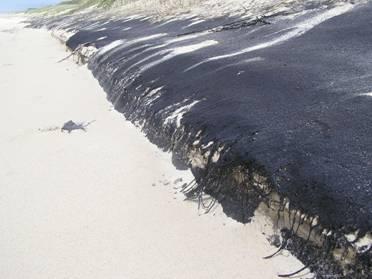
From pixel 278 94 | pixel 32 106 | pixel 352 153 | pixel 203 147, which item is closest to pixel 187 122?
pixel 203 147

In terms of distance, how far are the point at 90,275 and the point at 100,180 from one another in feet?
4.96

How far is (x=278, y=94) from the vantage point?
475 centimetres

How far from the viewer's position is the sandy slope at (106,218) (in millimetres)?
3148

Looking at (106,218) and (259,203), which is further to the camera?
(106,218)

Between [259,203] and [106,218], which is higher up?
[259,203]

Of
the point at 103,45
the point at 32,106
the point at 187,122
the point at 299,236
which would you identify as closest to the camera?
the point at 299,236

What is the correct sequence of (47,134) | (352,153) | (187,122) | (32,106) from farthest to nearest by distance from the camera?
1. (32,106)
2. (47,134)
3. (187,122)
4. (352,153)

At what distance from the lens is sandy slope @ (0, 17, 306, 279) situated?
3148 mm

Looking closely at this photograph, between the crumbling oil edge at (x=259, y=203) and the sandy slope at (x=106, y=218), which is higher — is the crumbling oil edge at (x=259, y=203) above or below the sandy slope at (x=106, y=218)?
above

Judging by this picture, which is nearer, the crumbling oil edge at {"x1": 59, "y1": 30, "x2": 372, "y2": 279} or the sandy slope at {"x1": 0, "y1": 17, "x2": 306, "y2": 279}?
the crumbling oil edge at {"x1": 59, "y1": 30, "x2": 372, "y2": 279}

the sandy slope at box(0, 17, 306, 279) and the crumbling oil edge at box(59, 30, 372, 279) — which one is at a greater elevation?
the crumbling oil edge at box(59, 30, 372, 279)

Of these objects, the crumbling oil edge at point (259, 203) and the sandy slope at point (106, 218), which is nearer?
the crumbling oil edge at point (259, 203)

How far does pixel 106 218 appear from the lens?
12.5 ft

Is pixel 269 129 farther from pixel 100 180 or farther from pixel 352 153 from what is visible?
pixel 100 180
